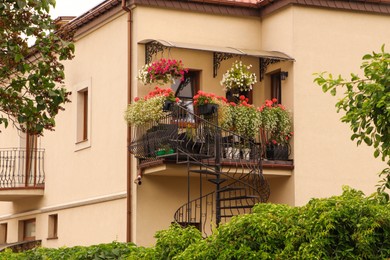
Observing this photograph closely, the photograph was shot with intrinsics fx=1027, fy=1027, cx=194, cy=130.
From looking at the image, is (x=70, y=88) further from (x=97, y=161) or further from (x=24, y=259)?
(x=24, y=259)

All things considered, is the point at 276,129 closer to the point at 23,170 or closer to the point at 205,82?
the point at 205,82

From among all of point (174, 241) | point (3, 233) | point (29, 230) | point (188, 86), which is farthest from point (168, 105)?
point (3, 233)

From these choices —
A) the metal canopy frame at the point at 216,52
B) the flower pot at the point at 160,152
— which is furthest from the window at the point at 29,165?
the flower pot at the point at 160,152

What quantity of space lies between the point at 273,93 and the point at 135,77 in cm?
337

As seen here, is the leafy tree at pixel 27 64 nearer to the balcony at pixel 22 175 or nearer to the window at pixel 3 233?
the balcony at pixel 22 175

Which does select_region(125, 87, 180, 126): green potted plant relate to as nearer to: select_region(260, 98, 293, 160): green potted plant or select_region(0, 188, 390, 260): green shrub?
select_region(260, 98, 293, 160): green potted plant

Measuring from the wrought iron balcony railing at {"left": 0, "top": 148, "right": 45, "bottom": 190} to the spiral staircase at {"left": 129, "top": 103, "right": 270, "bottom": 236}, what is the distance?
5.80 m

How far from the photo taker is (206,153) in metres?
21.2

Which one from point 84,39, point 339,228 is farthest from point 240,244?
point 84,39

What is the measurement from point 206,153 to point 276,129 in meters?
1.82

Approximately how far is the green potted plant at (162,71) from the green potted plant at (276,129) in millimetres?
2009

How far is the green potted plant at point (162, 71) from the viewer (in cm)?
2145

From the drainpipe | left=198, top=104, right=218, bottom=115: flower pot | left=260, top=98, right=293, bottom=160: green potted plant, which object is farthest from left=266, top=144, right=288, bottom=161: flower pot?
the drainpipe

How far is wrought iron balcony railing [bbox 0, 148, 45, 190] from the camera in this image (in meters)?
26.9
